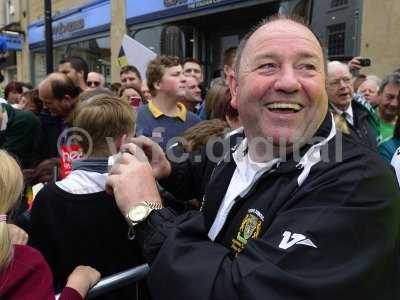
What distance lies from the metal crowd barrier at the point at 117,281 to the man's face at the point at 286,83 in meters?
0.81

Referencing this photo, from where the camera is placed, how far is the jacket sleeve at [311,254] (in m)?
0.89

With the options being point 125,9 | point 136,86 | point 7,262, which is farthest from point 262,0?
point 7,262

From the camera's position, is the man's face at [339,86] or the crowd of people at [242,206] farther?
the man's face at [339,86]

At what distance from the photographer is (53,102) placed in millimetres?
3234

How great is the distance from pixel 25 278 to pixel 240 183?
27.5 inches

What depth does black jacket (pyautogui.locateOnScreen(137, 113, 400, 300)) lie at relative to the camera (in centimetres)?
90

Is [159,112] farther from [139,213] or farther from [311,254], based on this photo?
[311,254]

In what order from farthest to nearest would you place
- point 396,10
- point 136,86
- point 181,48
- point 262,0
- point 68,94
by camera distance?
1. point 181,48
2. point 262,0
3. point 396,10
4. point 136,86
5. point 68,94

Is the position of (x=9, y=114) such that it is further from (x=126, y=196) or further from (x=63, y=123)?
(x=126, y=196)

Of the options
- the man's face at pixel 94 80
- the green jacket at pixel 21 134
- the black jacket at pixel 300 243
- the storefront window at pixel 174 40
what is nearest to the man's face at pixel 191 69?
the man's face at pixel 94 80

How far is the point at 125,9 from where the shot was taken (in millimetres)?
11430

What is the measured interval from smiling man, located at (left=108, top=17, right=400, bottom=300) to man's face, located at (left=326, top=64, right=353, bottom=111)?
2.21 metres

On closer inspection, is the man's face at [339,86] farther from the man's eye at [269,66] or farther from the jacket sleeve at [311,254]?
the jacket sleeve at [311,254]

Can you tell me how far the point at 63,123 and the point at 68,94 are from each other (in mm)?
273
